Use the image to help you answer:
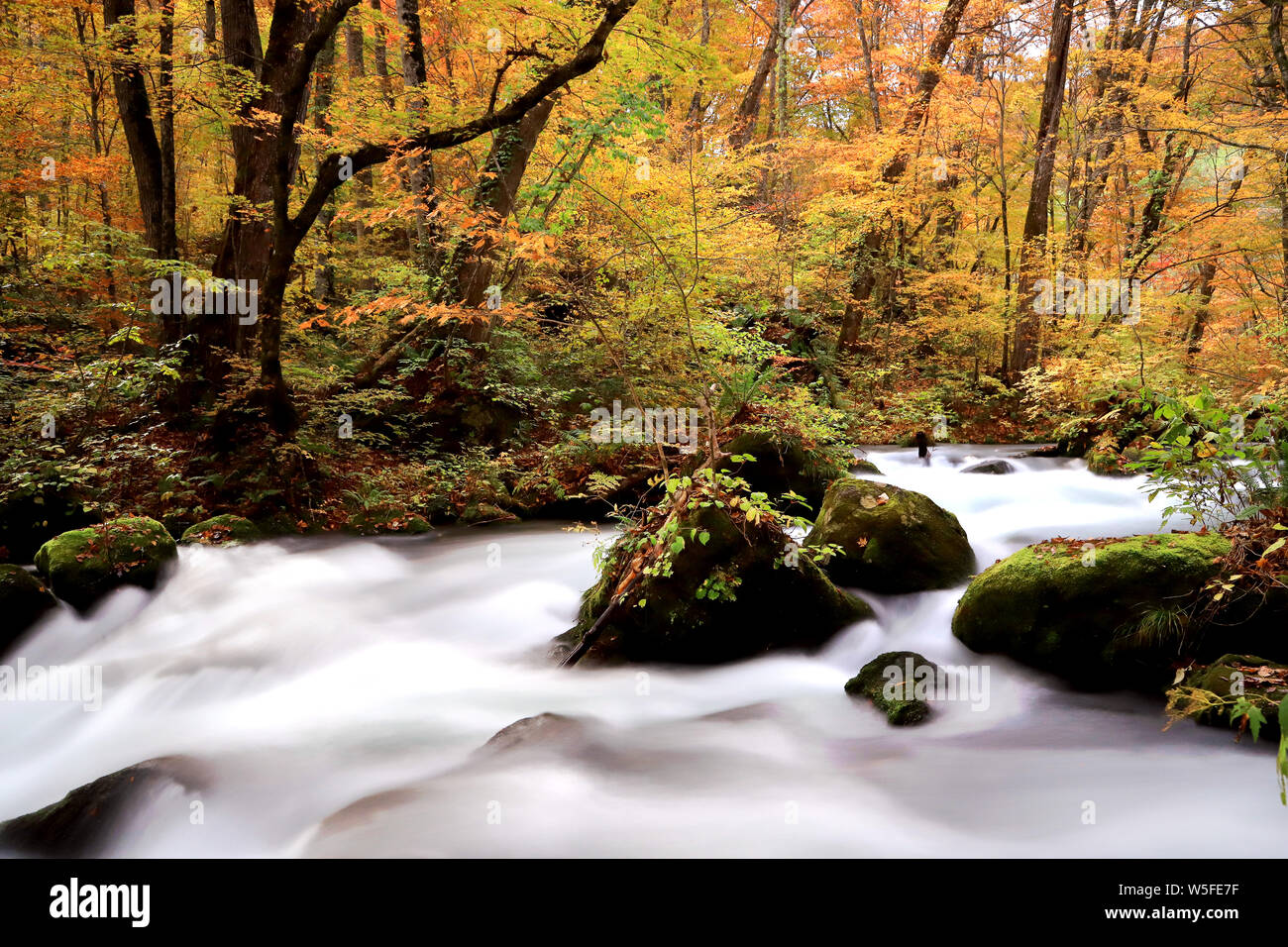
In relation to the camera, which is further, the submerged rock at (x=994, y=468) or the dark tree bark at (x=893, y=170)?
the dark tree bark at (x=893, y=170)

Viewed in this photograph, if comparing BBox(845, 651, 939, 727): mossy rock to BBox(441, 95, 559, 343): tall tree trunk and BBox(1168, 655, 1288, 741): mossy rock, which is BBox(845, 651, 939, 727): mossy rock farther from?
BBox(441, 95, 559, 343): tall tree trunk

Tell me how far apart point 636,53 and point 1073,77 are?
40.6ft

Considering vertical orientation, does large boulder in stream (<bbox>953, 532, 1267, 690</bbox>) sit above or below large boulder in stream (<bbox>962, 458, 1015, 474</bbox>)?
below

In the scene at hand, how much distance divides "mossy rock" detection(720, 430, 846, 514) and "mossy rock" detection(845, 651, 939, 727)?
3.15 metres

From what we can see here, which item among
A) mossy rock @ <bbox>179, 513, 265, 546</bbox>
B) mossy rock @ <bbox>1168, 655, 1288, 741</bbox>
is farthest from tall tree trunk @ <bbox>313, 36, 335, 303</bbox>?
mossy rock @ <bbox>1168, 655, 1288, 741</bbox>

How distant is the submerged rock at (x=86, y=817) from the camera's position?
3.31m

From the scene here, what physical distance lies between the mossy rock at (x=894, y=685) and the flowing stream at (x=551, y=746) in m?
0.10

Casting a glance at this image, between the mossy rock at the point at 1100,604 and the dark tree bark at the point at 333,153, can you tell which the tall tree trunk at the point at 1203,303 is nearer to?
the mossy rock at the point at 1100,604

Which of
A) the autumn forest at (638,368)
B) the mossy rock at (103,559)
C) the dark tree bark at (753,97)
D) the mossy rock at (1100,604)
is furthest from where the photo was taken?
the dark tree bark at (753,97)

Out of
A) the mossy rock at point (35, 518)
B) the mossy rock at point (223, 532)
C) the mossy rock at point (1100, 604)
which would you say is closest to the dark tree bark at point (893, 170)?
the mossy rock at point (1100, 604)

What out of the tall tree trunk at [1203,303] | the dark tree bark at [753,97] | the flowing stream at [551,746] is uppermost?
the dark tree bark at [753,97]

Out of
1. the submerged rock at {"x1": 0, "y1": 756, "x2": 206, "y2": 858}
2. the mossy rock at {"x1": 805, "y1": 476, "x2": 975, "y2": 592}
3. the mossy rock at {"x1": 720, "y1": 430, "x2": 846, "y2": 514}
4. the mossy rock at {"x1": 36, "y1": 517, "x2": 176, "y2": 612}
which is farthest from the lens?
the mossy rock at {"x1": 720, "y1": 430, "x2": 846, "y2": 514}

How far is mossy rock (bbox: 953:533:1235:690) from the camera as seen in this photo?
4.37 metres
